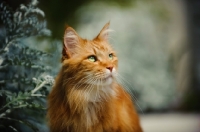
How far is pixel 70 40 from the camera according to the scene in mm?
1567

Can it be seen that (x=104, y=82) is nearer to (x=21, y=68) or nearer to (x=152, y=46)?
(x=152, y=46)

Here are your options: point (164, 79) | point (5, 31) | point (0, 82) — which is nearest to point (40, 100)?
point (0, 82)

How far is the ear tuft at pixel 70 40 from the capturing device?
5.11 ft

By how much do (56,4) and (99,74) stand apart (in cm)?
61

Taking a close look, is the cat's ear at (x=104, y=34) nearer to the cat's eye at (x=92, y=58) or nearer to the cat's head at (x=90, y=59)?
the cat's head at (x=90, y=59)

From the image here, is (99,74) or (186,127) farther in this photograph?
(186,127)

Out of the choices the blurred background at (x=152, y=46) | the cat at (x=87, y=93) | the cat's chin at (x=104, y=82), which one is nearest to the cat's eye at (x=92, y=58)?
the cat at (x=87, y=93)

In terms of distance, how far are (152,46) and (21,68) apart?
788mm

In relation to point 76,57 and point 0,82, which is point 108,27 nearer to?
point 76,57

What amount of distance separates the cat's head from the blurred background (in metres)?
0.26

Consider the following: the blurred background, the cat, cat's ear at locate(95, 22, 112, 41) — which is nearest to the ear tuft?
the cat

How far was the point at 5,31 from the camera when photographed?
6.26ft

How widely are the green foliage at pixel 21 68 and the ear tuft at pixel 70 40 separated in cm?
34

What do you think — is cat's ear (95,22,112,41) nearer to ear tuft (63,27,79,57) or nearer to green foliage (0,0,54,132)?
ear tuft (63,27,79,57)
